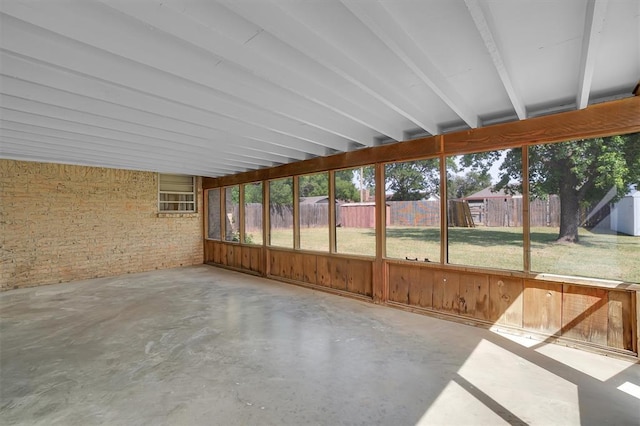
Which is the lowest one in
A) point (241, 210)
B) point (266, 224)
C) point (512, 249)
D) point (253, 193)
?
point (512, 249)

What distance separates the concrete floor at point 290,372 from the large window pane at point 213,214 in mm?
4209

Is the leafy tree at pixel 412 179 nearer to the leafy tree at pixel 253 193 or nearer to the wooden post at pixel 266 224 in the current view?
the wooden post at pixel 266 224

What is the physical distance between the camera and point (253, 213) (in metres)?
7.26

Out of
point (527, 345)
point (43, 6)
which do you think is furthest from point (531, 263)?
point (43, 6)

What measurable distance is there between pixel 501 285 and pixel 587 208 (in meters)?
1.22

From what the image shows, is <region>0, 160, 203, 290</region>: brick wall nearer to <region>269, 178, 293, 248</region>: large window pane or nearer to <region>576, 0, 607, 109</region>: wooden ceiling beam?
<region>269, 178, 293, 248</region>: large window pane

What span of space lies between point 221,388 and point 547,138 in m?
4.13

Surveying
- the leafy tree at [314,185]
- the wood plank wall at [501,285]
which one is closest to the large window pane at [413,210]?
the wood plank wall at [501,285]

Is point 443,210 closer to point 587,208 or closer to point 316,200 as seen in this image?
point 587,208

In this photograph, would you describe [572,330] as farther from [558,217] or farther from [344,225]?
[344,225]

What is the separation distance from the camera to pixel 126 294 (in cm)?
536

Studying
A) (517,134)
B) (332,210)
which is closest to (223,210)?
(332,210)

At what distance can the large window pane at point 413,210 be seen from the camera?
427 cm

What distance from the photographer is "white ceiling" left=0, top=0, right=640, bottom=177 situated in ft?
5.74
